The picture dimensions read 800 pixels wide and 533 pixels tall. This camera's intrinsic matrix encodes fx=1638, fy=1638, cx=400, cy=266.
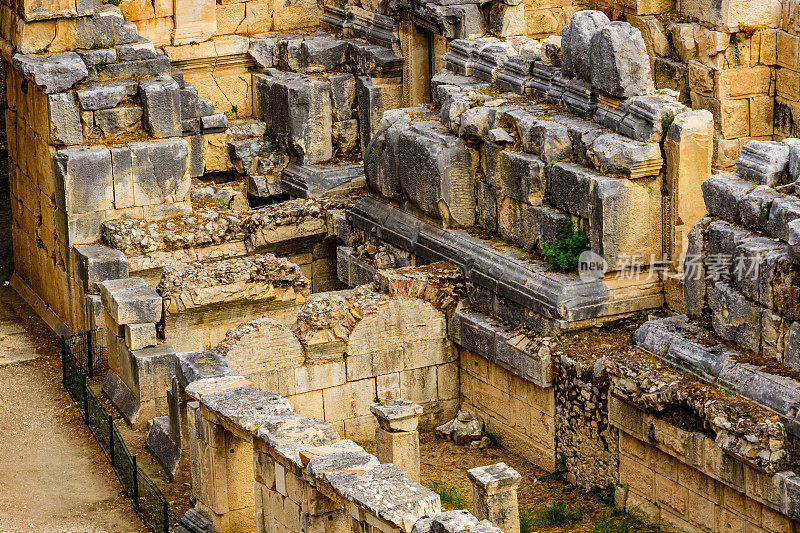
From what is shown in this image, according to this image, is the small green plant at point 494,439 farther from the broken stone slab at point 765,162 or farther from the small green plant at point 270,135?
the small green plant at point 270,135

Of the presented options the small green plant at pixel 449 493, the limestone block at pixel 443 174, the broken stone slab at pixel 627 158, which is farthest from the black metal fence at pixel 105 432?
the broken stone slab at pixel 627 158

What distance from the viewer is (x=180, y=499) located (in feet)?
53.7

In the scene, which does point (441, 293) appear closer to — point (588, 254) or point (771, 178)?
point (588, 254)

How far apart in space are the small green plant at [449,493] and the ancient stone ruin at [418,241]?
1.06 meters

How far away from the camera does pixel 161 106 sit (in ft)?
67.4

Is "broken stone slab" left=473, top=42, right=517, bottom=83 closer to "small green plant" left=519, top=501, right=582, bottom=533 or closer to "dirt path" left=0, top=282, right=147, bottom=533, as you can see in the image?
"small green plant" left=519, top=501, right=582, bottom=533

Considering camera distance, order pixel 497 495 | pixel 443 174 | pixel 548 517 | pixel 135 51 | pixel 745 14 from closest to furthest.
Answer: pixel 497 495, pixel 548 517, pixel 443 174, pixel 135 51, pixel 745 14

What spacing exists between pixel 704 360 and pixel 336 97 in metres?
9.12

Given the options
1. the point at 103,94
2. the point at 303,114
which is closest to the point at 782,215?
the point at 103,94

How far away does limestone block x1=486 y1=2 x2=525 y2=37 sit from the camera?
2031 centimetres

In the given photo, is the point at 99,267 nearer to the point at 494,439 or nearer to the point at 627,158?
the point at 494,439

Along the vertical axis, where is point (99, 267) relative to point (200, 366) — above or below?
above

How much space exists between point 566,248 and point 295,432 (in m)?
4.16

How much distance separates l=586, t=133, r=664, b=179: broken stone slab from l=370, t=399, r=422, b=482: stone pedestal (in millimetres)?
3328
